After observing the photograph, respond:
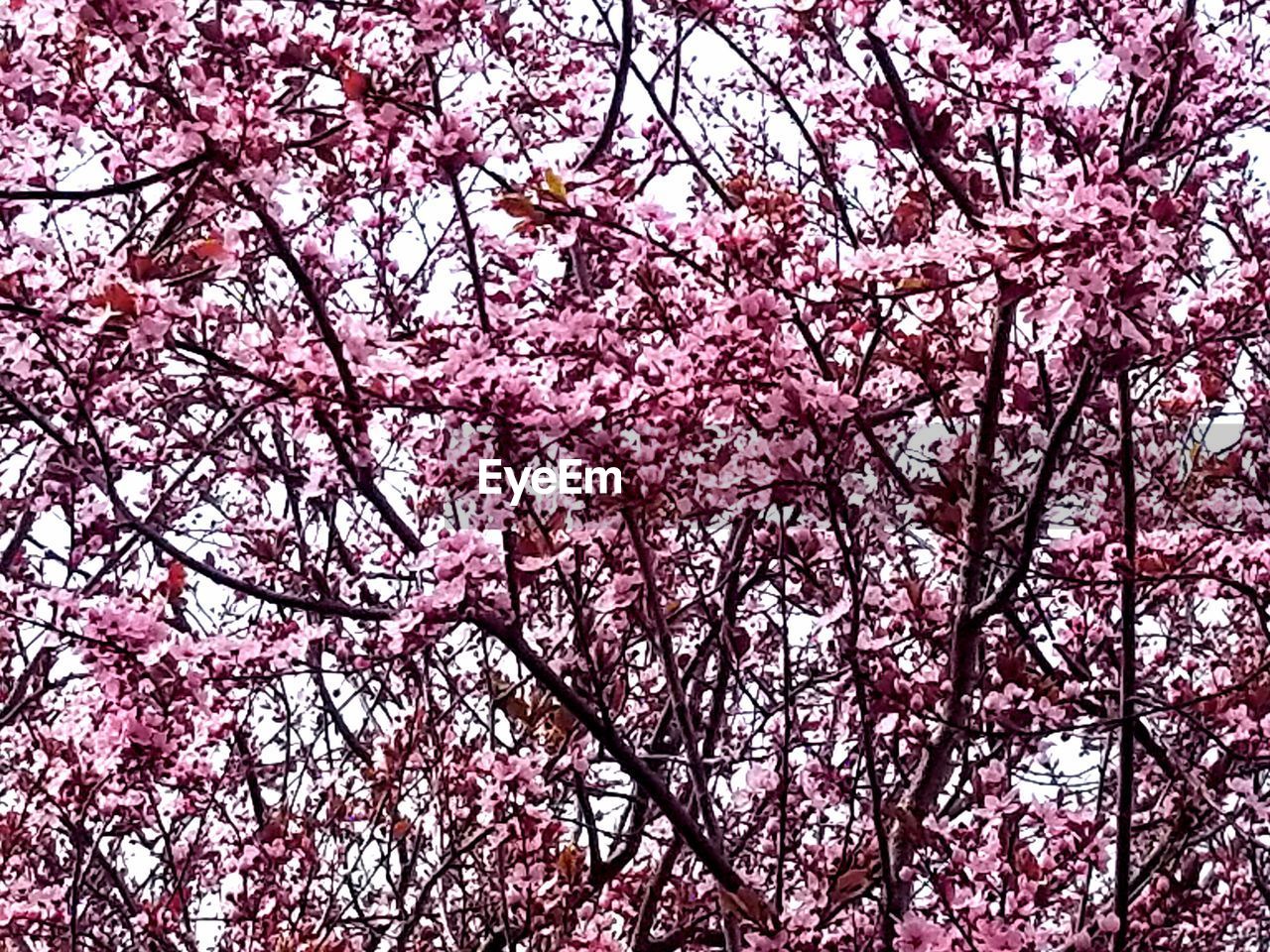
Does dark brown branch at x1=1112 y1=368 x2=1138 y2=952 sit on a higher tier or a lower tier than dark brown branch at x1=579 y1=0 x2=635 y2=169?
lower

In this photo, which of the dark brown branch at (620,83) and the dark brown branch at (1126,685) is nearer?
the dark brown branch at (1126,685)

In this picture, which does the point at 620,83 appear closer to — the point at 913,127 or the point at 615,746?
the point at 913,127

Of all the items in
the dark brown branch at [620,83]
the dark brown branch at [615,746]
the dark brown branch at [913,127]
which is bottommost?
the dark brown branch at [615,746]

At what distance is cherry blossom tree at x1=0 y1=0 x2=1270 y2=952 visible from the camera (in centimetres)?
237

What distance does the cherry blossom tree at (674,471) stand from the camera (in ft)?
7.79

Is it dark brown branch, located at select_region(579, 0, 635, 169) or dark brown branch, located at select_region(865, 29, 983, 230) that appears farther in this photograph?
dark brown branch, located at select_region(579, 0, 635, 169)

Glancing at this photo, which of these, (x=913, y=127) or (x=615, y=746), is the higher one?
(x=913, y=127)

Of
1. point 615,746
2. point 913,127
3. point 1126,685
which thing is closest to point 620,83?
point 913,127

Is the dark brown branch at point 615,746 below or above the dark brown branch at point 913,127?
below

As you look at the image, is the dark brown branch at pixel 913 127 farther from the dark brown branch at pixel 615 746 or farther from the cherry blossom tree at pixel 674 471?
the dark brown branch at pixel 615 746

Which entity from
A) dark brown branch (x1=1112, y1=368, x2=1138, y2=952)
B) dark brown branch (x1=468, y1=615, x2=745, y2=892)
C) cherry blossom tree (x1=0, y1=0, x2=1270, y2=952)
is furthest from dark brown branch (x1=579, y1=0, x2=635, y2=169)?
dark brown branch (x1=1112, y1=368, x2=1138, y2=952)

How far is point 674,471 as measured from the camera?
2.52 metres

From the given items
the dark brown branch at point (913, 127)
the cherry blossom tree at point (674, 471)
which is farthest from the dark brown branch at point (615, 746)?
the dark brown branch at point (913, 127)

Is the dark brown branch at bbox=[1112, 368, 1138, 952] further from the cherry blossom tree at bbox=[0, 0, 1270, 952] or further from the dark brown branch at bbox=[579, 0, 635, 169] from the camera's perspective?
A: the dark brown branch at bbox=[579, 0, 635, 169]
